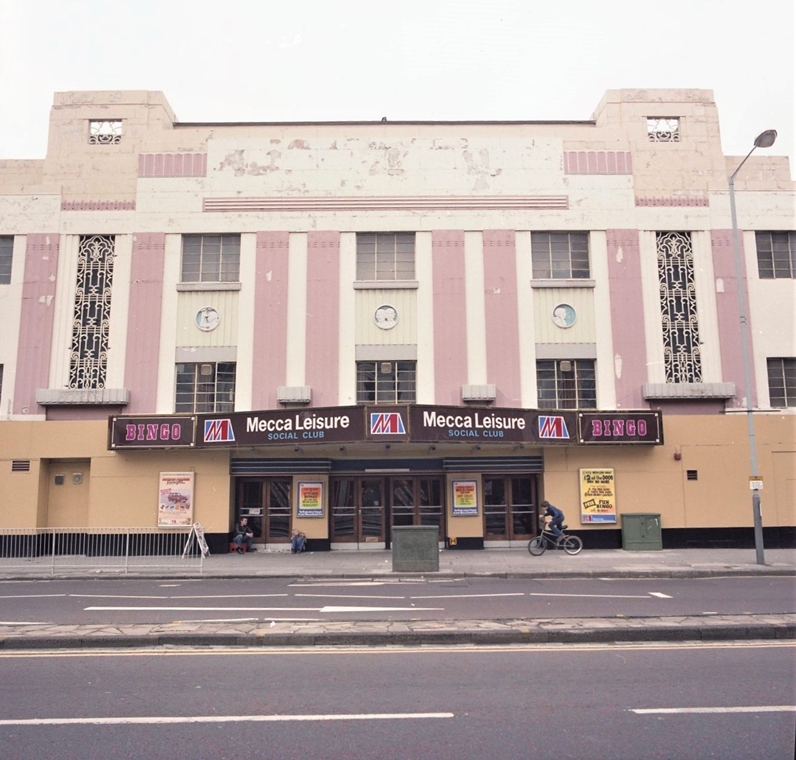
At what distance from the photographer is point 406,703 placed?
21.9ft

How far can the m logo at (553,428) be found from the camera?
2102 cm

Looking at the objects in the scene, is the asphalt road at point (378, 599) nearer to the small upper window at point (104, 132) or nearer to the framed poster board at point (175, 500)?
the framed poster board at point (175, 500)

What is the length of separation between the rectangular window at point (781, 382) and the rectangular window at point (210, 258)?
17.9 metres

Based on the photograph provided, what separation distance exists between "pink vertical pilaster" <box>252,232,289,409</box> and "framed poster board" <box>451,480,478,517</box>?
6.45 metres

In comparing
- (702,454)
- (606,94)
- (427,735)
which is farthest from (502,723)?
(606,94)

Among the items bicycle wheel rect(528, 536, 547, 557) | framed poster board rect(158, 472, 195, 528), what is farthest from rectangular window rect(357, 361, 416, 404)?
framed poster board rect(158, 472, 195, 528)

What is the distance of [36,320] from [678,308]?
2122 cm

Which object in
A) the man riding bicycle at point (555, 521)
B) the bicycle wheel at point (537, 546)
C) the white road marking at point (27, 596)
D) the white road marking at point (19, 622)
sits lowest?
the white road marking at point (27, 596)

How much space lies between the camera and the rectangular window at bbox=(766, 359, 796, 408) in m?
22.5

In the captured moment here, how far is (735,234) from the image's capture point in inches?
751

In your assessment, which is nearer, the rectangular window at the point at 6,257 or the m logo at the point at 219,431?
the m logo at the point at 219,431

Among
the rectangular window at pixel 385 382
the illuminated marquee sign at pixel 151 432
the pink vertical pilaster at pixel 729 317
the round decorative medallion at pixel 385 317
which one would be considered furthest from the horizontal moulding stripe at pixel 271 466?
the pink vertical pilaster at pixel 729 317

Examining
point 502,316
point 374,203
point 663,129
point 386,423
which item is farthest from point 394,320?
point 663,129

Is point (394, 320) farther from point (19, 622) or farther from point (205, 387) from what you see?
point (19, 622)
